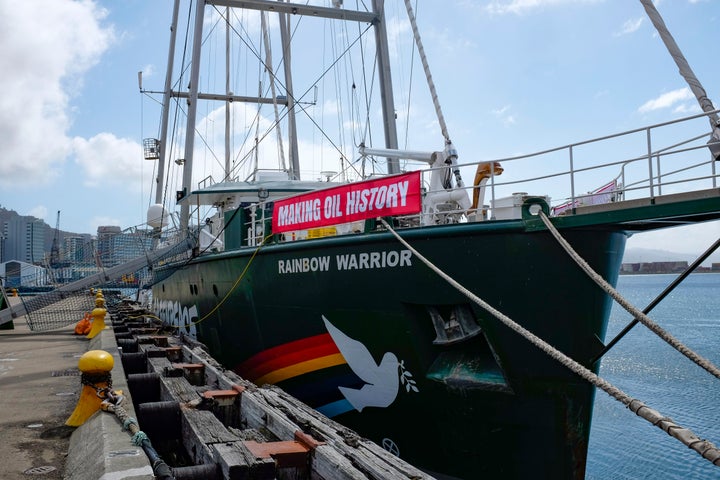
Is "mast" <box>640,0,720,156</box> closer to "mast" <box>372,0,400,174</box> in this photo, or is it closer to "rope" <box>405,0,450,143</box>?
"rope" <box>405,0,450,143</box>

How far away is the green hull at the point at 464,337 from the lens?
595 cm

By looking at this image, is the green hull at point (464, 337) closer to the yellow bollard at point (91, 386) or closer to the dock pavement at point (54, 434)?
the dock pavement at point (54, 434)

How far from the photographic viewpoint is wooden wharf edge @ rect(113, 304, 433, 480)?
3.68 m

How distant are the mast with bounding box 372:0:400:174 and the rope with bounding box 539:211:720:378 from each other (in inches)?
262

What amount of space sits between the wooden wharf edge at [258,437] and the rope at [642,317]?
5.87 ft

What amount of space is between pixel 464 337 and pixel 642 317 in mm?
2560

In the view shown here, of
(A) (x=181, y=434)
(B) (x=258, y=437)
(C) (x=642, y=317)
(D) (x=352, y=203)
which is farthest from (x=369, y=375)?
(C) (x=642, y=317)

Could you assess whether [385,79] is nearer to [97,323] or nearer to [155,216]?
[97,323]

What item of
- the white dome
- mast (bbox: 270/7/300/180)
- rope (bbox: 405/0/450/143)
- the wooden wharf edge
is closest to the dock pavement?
the wooden wharf edge

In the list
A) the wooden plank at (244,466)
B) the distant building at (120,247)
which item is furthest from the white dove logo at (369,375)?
the distant building at (120,247)

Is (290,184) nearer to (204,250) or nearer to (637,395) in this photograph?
(204,250)

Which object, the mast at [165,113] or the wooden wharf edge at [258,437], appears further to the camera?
the mast at [165,113]

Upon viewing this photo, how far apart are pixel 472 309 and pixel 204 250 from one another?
681 cm

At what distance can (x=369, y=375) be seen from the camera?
23.6 ft
